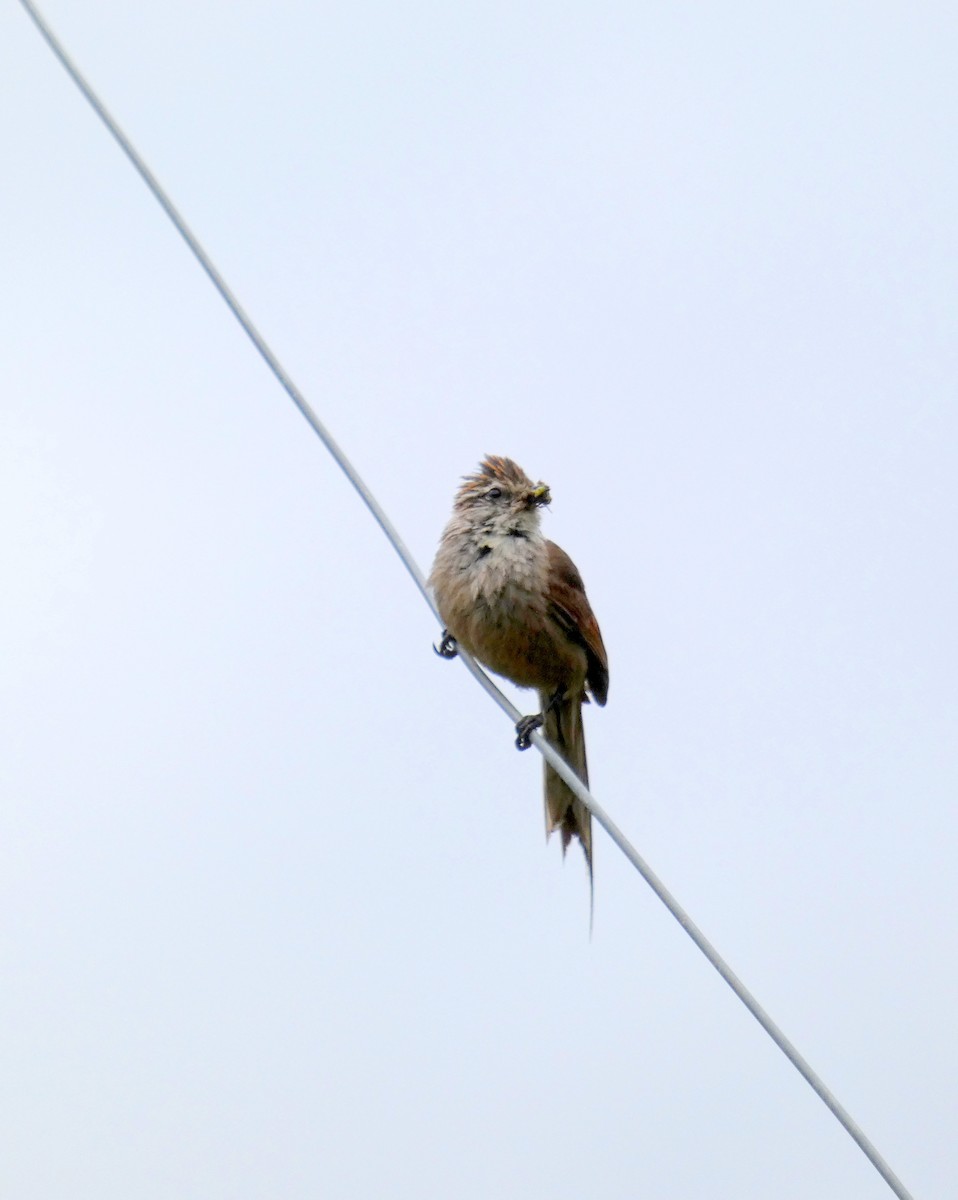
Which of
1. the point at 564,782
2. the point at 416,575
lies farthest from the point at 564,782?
the point at 416,575

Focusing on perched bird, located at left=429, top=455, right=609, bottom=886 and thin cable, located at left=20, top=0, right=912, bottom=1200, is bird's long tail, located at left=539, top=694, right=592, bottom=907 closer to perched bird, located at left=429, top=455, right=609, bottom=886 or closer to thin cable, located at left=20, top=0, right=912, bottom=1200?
perched bird, located at left=429, top=455, right=609, bottom=886

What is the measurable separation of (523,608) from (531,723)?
1.80 feet

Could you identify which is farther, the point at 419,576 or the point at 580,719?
the point at 580,719

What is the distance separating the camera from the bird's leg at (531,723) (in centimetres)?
689

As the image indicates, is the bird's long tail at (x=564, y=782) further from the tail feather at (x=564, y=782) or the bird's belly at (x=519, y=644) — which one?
the bird's belly at (x=519, y=644)

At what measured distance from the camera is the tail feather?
7102mm

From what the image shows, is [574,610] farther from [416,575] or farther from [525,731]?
[416,575]

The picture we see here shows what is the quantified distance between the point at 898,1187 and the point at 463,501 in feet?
14.3

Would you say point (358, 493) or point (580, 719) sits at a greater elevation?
point (580, 719)

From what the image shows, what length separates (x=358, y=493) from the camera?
479 centimetres

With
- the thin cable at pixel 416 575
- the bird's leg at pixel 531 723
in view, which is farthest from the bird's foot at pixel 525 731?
the thin cable at pixel 416 575

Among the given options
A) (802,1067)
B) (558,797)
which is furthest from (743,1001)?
(558,797)

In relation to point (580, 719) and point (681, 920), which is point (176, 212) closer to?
point (681, 920)

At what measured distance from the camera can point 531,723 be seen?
7.07 m
